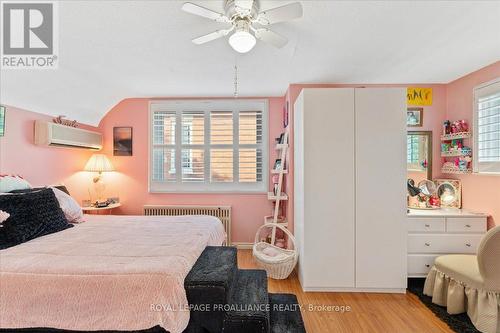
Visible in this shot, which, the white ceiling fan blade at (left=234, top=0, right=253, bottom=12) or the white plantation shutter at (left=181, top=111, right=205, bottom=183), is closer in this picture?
Answer: the white ceiling fan blade at (left=234, top=0, right=253, bottom=12)

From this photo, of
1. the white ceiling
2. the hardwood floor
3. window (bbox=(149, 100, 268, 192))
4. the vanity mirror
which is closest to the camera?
the white ceiling

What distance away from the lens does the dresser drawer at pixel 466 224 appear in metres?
2.59

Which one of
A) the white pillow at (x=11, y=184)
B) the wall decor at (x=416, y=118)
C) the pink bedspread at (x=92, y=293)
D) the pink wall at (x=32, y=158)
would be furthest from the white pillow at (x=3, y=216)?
the wall decor at (x=416, y=118)

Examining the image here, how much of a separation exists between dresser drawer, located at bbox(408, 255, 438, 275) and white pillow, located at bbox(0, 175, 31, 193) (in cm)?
403

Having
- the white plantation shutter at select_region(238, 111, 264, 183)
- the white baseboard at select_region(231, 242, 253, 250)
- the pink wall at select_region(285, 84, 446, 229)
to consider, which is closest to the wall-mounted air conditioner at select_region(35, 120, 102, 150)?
the white plantation shutter at select_region(238, 111, 264, 183)

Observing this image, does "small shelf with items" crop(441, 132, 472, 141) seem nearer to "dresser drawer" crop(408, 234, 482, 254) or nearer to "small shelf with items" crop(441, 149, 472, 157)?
"small shelf with items" crop(441, 149, 472, 157)

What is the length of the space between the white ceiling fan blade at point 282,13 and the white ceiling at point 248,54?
249 millimetres

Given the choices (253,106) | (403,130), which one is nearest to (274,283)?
(403,130)

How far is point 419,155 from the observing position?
322cm

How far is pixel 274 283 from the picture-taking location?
2.75 meters

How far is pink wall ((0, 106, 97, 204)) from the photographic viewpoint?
252 centimetres

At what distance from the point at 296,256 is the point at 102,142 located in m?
3.39

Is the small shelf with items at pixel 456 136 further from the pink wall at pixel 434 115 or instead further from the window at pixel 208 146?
the window at pixel 208 146

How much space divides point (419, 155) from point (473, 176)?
0.59m
